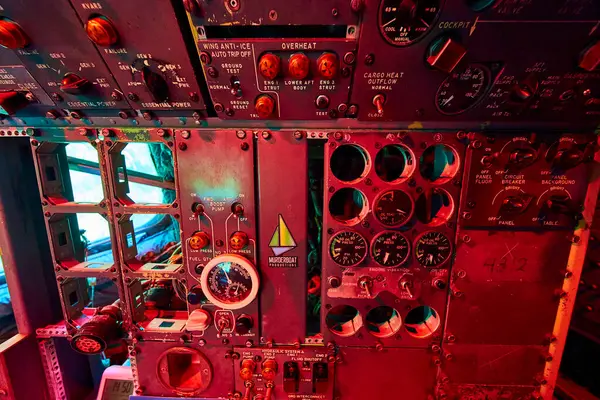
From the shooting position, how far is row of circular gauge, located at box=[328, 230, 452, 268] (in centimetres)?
156

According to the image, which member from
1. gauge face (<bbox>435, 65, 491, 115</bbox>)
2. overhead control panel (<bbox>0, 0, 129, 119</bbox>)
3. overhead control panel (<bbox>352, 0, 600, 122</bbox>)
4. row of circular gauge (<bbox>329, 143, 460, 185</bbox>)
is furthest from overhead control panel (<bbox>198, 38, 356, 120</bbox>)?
overhead control panel (<bbox>0, 0, 129, 119</bbox>)

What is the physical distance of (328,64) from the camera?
1.25 meters

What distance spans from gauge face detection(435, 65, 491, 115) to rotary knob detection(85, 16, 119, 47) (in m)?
1.64

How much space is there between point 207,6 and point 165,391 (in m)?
2.36

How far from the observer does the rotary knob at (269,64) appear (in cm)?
126

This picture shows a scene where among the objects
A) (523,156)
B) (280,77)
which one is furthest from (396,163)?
(280,77)

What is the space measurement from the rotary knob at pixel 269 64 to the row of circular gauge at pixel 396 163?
560 millimetres

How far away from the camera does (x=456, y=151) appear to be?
1.49 meters

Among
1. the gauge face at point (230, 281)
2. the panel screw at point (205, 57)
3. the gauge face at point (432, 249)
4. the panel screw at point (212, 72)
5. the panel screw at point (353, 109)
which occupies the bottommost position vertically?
the gauge face at point (230, 281)

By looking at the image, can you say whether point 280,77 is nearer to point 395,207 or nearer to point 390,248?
point 395,207

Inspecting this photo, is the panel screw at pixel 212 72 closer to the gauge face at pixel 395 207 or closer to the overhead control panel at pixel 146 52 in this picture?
the overhead control panel at pixel 146 52

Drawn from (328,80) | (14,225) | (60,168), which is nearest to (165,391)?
(14,225)

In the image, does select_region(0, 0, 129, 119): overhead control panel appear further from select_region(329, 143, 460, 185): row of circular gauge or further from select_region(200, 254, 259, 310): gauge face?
select_region(329, 143, 460, 185): row of circular gauge

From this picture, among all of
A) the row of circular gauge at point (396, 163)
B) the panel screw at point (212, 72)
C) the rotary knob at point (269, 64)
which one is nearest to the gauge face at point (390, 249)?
the row of circular gauge at point (396, 163)
